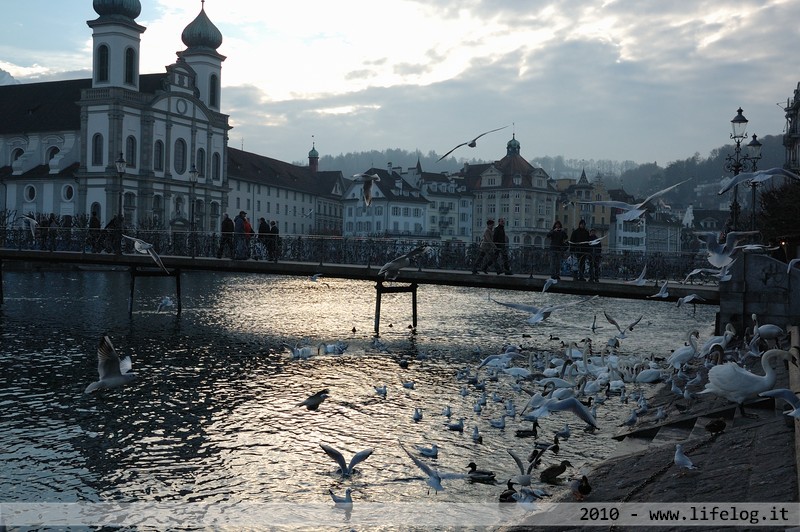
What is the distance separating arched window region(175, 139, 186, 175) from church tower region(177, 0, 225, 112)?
345 inches

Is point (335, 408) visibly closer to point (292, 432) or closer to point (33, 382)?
point (292, 432)

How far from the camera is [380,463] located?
41.6 feet

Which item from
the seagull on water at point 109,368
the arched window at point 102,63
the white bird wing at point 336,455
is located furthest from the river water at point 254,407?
the arched window at point 102,63

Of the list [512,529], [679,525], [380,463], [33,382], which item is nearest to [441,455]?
[380,463]

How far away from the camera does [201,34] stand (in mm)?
103188

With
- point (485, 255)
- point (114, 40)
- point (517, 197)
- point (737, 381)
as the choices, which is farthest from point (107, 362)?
point (517, 197)

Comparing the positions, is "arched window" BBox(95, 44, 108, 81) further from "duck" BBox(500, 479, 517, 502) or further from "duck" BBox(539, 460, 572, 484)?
"duck" BBox(500, 479, 517, 502)

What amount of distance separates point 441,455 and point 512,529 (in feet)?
12.1

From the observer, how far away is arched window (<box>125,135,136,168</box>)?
297 feet

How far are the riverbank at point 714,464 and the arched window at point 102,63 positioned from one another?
295 feet

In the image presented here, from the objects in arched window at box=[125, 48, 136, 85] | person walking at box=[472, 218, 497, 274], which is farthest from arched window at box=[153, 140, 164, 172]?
person walking at box=[472, 218, 497, 274]

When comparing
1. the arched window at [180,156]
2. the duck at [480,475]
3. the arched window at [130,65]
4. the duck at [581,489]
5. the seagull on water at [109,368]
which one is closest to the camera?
the duck at [581,489]

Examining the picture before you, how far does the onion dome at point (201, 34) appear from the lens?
337ft

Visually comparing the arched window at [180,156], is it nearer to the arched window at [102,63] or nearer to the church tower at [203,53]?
the church tower at [203,53]
